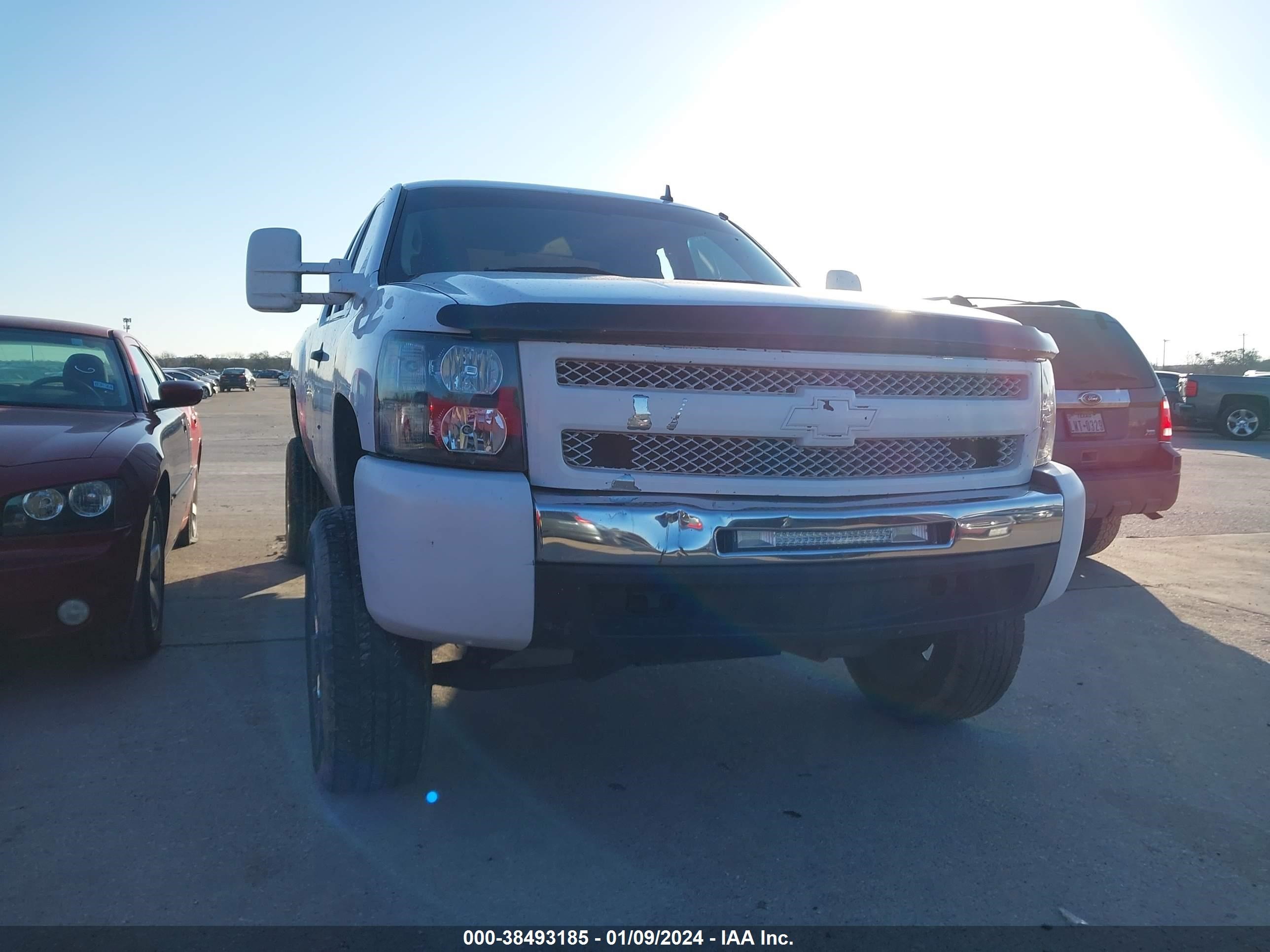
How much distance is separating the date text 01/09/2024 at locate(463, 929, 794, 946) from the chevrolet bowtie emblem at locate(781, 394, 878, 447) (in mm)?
1145

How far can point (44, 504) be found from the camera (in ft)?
11.4

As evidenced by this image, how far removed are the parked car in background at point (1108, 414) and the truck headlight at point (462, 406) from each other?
4.18m

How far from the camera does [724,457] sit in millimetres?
2418

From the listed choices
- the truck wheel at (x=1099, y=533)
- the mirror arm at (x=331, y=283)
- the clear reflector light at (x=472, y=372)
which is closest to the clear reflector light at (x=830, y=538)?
the clear reflector light at (x=472, y=372)

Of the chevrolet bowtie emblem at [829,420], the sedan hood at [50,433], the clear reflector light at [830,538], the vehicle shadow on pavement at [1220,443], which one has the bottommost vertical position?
the vehicle shadow on pavement at [1220,443]

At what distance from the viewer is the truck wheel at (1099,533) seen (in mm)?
6129

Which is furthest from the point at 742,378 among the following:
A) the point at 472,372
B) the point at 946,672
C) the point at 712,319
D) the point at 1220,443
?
the point at 1220,443

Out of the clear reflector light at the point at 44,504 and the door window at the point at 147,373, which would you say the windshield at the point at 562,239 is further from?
the door window at the point at 147,373

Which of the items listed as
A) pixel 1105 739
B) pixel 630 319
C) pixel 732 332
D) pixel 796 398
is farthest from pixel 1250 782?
pixel 630 319

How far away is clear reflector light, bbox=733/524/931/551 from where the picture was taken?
2334 millimetres

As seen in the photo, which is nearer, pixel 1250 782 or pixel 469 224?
pixel 1250 782

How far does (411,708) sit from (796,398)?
1.28 metres

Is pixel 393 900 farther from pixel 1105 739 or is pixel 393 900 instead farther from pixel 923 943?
pixel 1105 739

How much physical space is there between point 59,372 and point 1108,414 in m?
5.56
